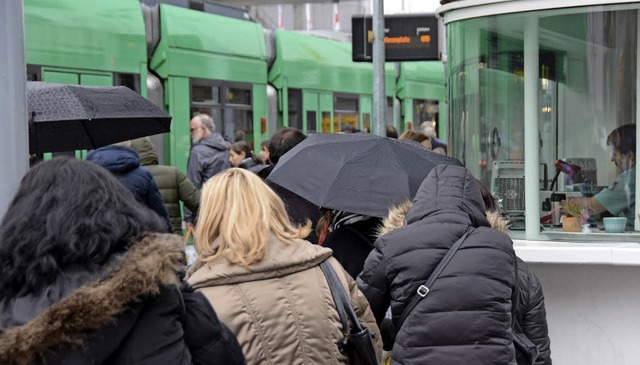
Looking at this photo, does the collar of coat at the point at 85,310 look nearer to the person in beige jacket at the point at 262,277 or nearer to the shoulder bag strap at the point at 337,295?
the person in beige jacket at the point at 262,277

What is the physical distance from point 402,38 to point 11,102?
8.44 meters

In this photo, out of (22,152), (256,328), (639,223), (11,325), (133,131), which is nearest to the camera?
(11,325)

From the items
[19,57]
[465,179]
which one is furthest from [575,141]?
[19,57]

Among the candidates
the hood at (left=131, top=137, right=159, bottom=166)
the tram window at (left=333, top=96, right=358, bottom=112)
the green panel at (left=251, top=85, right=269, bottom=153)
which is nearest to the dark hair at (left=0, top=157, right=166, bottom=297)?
the hood at (left=131, top=137, right=159, bottom=166)

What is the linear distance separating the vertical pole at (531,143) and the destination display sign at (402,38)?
507cm

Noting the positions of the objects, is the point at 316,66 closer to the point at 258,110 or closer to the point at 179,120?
the point at 258,110

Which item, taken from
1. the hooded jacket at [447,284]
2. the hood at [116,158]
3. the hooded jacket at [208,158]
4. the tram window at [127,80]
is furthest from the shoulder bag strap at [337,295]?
the tram window at [127,80]

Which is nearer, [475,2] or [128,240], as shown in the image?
[128,240]

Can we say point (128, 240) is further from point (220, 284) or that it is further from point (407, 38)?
point (407, 38)

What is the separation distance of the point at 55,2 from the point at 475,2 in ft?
19.6

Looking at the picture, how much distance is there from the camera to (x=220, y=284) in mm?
3240

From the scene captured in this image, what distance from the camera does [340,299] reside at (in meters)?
3.40

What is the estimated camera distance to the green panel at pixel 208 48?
12.8 m

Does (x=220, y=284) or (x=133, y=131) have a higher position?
(x=133, y=131)
